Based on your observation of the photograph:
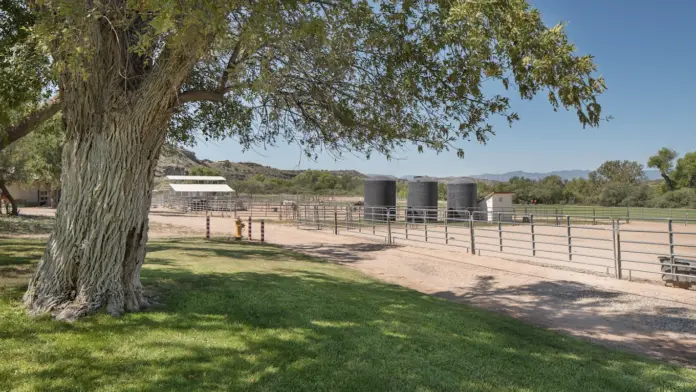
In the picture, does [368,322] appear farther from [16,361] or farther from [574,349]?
[16,361]

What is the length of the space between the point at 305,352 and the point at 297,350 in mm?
95

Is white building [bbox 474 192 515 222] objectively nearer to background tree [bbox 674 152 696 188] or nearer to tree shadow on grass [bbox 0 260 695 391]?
tree shadow on grass [bbox 0 260 695 391]

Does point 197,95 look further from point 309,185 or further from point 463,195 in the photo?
point 309,185

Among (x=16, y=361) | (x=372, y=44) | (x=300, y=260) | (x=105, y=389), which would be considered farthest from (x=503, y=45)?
(x=300, y=260)

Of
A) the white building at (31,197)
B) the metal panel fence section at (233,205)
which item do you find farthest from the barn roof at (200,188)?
the white building at (31,197)

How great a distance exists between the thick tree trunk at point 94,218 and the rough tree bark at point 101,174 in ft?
0.04

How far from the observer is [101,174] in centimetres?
543

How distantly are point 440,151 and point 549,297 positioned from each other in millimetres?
4113

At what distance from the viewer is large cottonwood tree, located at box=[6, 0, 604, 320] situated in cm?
466

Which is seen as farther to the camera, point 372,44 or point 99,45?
point 372,44

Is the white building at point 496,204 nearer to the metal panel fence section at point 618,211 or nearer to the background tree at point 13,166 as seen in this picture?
the metal panel fence section at point 618,211

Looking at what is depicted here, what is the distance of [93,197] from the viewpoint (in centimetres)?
540

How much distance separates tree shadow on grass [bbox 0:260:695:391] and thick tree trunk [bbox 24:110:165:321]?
40cm

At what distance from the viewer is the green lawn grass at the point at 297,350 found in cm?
389
